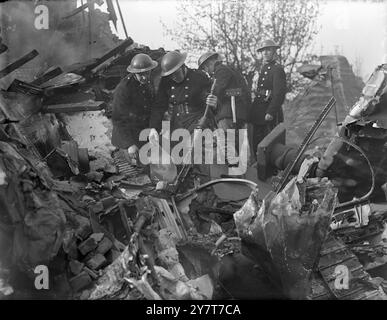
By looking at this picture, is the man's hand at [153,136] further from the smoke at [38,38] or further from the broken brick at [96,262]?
the broken brick at [96,262]

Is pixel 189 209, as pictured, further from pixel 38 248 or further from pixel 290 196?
pixel 38 248

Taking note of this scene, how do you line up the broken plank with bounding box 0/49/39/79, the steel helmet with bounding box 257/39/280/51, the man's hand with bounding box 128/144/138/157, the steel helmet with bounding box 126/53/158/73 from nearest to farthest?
the broken plank with bounding box 0/49/39/79, the man's hand with bounding box 128/144/138/157, the steel helmet with bounding box 126/53/158/73, the steel helmet with bounding box 257/39/280/51

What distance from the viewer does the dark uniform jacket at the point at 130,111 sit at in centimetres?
555

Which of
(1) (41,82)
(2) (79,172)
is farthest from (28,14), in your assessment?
(2) (79,172)

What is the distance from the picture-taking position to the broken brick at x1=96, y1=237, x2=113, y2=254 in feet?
14.1

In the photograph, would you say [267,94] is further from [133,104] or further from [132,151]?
[132,151]

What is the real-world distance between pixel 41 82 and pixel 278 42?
8.48ft

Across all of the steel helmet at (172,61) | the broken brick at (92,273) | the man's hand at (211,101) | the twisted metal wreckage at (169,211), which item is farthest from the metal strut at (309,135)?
the broken brick at (92,273)

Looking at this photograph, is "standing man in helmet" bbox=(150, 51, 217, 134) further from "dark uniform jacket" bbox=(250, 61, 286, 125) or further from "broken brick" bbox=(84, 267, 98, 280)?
"broken brick" bbox=(84, 267, 98, 280)

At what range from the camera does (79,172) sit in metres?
5.24

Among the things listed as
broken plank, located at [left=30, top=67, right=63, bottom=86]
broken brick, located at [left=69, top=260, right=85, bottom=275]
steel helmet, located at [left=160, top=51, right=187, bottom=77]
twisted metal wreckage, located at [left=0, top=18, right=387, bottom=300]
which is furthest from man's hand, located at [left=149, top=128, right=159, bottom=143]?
broken brick, located at [left=69, top=260, right=85, bottom=275]

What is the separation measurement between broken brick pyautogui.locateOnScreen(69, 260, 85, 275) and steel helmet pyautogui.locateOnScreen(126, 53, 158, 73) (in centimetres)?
228

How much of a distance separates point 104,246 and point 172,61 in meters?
2.15

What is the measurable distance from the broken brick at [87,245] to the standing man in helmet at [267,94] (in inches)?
85.6
